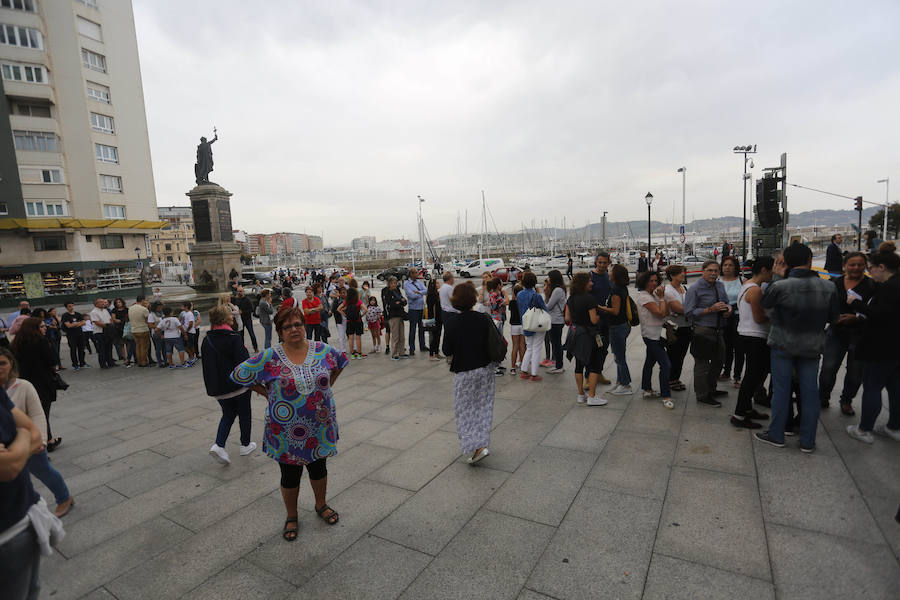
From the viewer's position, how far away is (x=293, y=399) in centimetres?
313

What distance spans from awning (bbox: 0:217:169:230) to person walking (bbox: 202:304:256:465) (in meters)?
36.3

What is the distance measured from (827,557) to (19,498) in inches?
171

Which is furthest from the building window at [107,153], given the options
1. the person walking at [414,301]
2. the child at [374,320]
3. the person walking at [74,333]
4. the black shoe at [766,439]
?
the black shoe at [766,439]

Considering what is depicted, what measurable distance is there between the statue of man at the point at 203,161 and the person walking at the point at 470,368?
23832 mm

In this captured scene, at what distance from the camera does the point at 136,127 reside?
123 feet

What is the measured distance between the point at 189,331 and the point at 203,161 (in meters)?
16.7

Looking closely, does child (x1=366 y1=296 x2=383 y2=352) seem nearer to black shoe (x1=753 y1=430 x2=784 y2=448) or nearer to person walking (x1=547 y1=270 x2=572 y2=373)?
person walking (x1=547 y1=270 x2=572 y2=373)

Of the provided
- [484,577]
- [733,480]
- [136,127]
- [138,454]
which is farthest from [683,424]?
[136,127]

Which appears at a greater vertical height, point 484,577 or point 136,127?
point 136,127

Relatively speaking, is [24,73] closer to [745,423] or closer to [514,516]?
[514,516]

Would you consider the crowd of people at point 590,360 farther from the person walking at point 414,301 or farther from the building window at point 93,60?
the building window at point 93,60

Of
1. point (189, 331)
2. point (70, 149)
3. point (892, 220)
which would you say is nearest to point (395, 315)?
point (189, 331)

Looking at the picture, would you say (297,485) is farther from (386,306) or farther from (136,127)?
(136,127)

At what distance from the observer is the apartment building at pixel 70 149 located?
30.9 m
